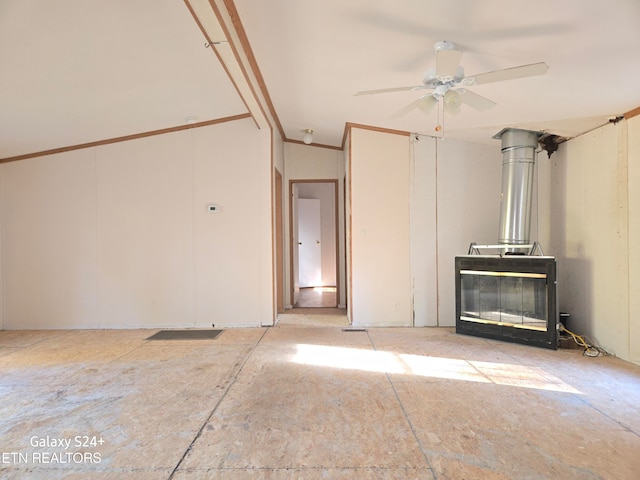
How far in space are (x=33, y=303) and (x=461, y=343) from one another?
5.40 m

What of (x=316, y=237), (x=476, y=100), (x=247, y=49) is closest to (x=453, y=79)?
(x=476, y=100)

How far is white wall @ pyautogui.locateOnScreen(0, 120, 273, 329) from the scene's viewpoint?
436 centimetres

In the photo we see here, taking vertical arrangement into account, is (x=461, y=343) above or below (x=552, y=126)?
below

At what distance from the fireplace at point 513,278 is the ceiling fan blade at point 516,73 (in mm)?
1852

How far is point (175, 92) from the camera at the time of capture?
337 cm

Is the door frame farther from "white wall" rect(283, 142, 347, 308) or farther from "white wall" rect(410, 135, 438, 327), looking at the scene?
"white wall" rect(410, 135, 438, 327)

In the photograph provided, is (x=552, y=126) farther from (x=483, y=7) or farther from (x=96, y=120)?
(x=96, y=120)

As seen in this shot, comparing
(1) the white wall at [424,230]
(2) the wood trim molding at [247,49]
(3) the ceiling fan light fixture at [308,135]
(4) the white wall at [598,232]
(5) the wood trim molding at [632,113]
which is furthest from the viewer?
(3) the ceiling fan light fixture at [308,135]

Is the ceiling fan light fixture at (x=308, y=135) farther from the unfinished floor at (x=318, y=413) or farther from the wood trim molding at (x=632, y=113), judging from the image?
the wood trim molding at (x=632, y=113)

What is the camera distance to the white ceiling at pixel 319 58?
203 cm

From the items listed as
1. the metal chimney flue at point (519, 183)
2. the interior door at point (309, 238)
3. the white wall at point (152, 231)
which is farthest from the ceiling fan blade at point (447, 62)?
the interior door at point (309, 238)

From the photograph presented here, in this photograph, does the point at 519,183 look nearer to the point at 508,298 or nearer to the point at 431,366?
the point at 508,298

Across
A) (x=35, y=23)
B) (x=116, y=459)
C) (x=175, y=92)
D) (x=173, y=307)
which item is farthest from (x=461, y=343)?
(x=35, y=23)

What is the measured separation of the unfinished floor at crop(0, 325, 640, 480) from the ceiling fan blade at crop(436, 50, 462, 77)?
217cm
